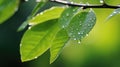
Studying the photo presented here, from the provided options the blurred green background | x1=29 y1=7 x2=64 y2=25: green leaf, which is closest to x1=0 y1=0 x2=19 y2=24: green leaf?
x1=29 y1=7 x2=64 y2=25: green leaf

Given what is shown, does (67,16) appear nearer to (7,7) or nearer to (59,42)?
(59,42)

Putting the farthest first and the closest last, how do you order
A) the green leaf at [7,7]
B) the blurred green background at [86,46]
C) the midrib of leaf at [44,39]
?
1. the blurred green background at [86,46]
2. the green leaf at [7,7]
3. the midrib of leaf at [44,39]

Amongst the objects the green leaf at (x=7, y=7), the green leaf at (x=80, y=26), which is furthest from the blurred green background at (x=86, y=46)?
the green leaf at (x=80, y=26)

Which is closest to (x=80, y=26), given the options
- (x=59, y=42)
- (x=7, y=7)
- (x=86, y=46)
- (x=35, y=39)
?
(x=59, y=42)

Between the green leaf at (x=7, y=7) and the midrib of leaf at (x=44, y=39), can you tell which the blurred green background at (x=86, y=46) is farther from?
the midrib of leaf at (x=44, y=39)

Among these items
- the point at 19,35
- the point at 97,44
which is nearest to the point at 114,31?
the point at 97,44

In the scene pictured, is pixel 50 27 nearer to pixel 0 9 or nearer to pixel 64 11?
pixel 64 11

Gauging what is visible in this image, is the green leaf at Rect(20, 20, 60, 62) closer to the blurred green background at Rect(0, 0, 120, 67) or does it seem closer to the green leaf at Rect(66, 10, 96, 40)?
the green leaf at Rect(66, 10, 96, 40)

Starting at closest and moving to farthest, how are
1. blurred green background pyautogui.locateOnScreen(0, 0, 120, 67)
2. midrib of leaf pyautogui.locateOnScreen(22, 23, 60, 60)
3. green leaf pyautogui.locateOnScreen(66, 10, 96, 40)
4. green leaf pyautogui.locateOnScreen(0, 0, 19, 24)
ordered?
green leaf pyautogui.locateOnScreen(66, 10, 96, 40), midrib of leaf pyautogui.locateOnScreen(22, 23, 60, 60), green leaf pyautogui.locateOnScreen(0, 0, 19, 24), blurred green background pyautogui.locateOnScreen(0, 0, 120, 67)
